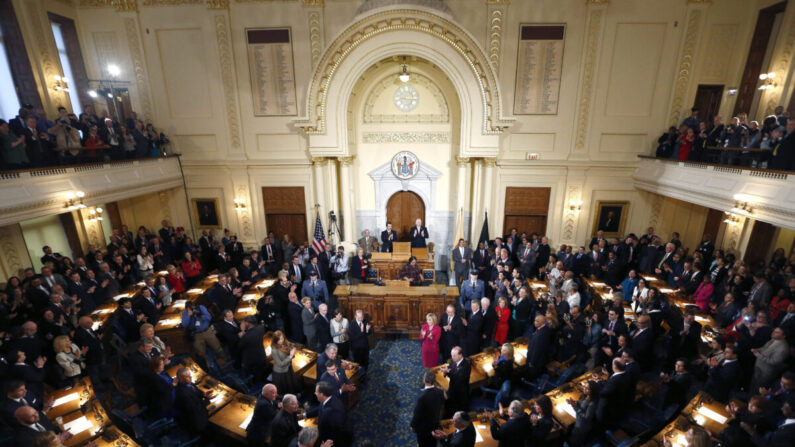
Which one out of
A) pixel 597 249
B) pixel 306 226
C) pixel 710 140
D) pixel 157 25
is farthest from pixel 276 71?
pixel 710 140

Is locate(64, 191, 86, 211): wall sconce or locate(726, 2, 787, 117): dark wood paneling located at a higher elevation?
locate(726, 2, 787, 117): dark wood paneling

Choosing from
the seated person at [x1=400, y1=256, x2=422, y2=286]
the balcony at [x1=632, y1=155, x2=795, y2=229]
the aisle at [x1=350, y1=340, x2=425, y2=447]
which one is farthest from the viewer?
the seated person at [x1=400, y1=256, x2=422, y2=286]

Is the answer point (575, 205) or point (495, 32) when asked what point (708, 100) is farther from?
point (495, 32)

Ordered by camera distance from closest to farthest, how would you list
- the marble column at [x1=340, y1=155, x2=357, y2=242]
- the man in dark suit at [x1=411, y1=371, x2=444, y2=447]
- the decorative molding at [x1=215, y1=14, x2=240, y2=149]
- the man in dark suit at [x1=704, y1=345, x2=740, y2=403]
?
the man in dark suit at [x1=411, y1=371, x2=444, y2=447], the man in dark suit at [x1=704, y1=345, x2=740, y2=403], the decorative molding at [x1=215, y1=14, x2=240, y2=149], the marble column at [x1=340, y1=155, x2=357, y2=242]

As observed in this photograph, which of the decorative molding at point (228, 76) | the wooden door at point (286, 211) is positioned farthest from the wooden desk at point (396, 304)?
the decorative molding at point (228, 76)

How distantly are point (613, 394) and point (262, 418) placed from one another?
15.2ft

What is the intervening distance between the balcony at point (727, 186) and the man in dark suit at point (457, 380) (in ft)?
22.8

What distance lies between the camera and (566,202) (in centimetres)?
1148

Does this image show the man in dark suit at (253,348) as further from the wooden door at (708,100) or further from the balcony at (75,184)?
the wooden door at (708,100)

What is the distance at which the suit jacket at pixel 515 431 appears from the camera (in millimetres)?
4082

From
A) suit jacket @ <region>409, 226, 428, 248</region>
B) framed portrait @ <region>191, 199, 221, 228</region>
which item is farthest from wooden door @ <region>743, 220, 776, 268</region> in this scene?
framed portrait @ <region>191, 199, 221, 228</region>

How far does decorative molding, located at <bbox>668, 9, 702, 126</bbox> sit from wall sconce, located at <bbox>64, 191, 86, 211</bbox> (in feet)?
52.5

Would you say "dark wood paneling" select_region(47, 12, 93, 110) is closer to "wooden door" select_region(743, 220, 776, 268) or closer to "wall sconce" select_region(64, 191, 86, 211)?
"wall sconce" select_region(64, 191, 86, 211)

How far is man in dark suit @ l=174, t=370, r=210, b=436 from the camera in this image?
14.9 feet
